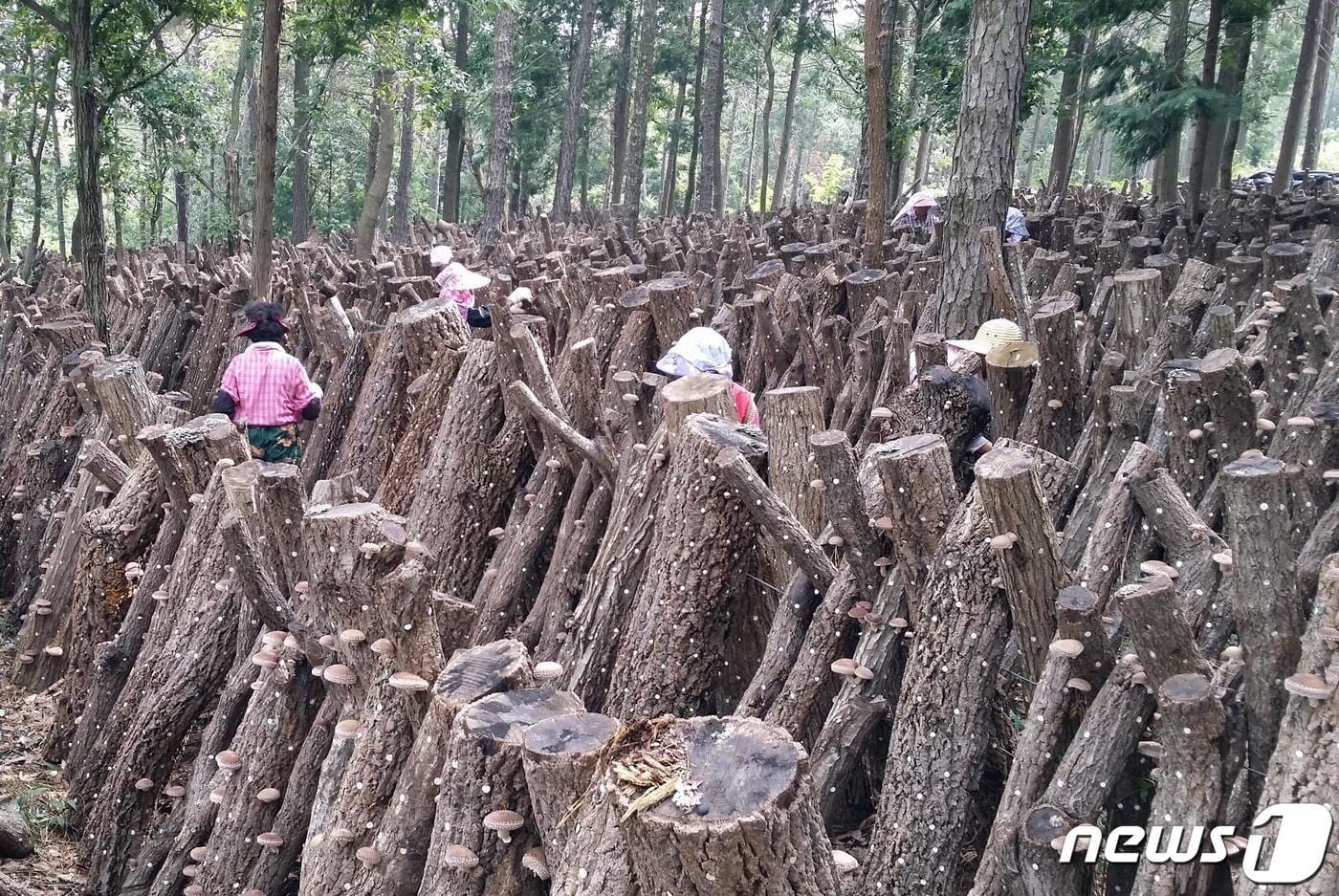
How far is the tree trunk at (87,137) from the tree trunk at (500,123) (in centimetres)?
778

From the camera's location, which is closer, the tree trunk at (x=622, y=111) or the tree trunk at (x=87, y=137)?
the tree trunk at (x=87, y=137)

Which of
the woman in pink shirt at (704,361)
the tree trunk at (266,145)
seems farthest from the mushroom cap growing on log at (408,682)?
the tree trunk at (266,145)

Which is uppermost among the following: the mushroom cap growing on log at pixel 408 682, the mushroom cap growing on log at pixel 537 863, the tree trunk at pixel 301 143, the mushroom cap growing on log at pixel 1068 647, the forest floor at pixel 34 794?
the tree trunk at pixel 301 143

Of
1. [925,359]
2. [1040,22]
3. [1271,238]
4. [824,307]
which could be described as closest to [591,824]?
[925,359]

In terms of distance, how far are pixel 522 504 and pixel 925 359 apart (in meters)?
1.86

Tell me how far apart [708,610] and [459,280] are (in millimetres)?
5472

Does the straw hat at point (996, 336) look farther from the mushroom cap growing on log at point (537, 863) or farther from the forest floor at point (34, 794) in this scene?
the forest floor at point (34, 794)

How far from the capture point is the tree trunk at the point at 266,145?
8.12 metres

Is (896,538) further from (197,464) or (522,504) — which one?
(197,464)

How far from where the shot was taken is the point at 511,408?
470 centimetres

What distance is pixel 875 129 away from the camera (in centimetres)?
831

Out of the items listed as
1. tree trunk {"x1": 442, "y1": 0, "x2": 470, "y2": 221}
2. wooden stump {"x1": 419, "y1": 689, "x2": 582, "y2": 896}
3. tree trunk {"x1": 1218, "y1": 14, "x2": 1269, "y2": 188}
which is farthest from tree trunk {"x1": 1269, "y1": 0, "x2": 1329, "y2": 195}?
tree trunk {"x1": 442, "y1": 0, "x2": 470, "y2": 221}

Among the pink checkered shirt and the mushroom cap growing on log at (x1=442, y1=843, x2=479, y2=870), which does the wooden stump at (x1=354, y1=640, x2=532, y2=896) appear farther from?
the pink checkered shirt

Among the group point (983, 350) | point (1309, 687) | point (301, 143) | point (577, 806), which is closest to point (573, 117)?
point (301, 143)
